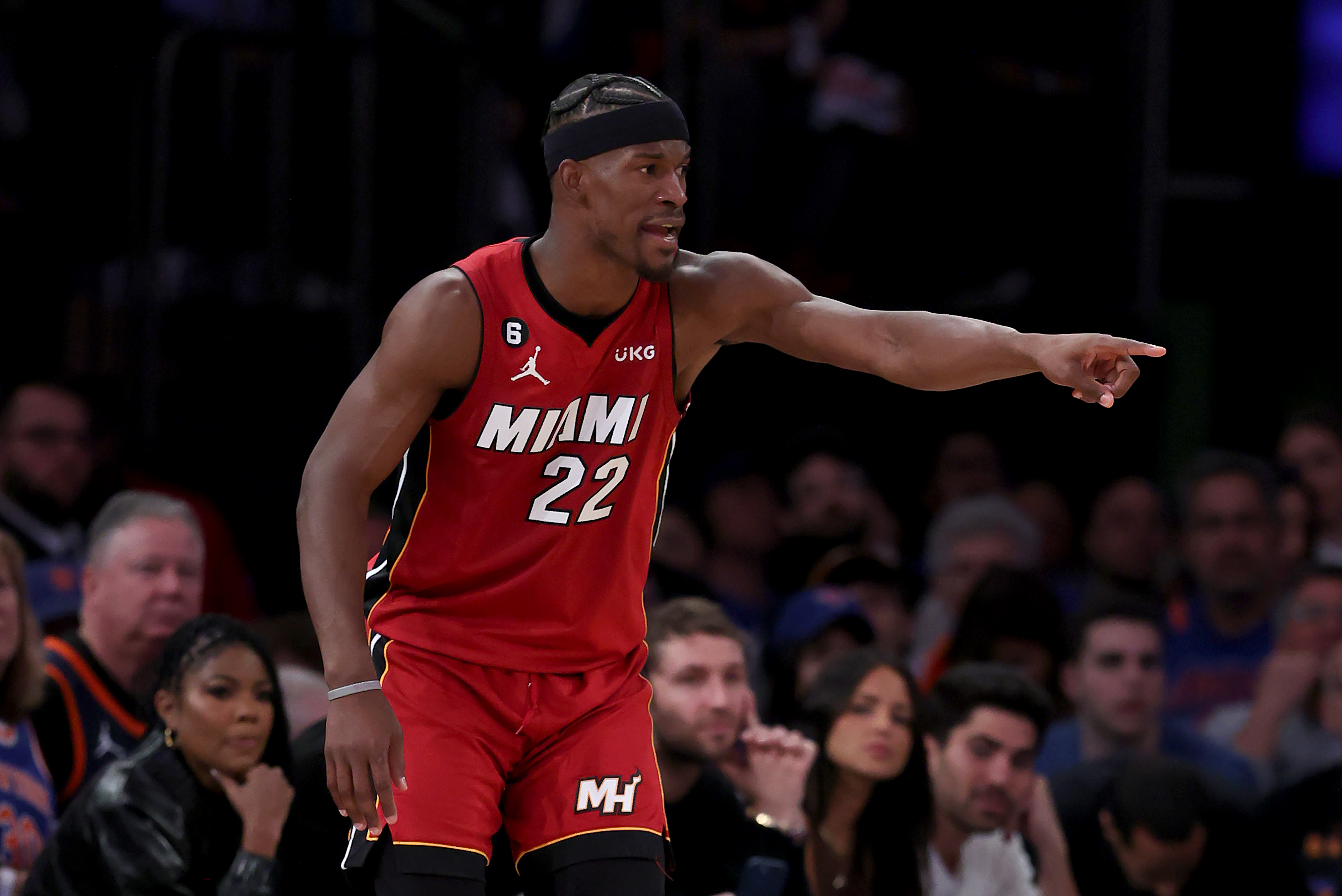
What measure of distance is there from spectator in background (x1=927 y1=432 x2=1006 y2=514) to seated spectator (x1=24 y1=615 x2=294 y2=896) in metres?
3.94

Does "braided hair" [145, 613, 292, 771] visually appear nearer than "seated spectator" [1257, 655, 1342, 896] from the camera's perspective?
Yes

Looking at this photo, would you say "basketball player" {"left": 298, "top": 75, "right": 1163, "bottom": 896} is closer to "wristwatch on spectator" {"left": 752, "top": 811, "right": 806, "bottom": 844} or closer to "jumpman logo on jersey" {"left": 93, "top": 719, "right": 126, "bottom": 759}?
"wristwatch on spectator" {"left": 752, "top": 811, "right": 806, "bottom": 844}

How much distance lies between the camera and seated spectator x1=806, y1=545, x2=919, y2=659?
6543 mm

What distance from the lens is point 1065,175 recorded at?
8.28 m

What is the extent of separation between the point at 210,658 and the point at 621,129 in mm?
1787

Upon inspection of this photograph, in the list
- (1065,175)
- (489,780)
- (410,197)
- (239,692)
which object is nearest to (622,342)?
(489,780)

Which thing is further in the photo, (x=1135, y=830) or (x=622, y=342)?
(x=1135, y=830)

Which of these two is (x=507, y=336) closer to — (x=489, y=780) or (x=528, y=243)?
(x=528, y=243)

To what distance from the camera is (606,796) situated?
333 centimetres

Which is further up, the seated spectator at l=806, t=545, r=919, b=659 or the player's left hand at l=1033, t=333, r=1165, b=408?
the seated spectator at l=806, t=545, r=919, b=659

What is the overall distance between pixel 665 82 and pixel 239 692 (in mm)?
3764

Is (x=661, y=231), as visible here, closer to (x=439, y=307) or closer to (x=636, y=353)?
(x=636, y=353)

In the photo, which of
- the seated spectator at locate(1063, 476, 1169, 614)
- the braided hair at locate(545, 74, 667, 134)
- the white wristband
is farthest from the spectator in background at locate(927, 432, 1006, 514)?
the white wristband

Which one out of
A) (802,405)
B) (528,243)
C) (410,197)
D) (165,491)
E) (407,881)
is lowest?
(407,881)
